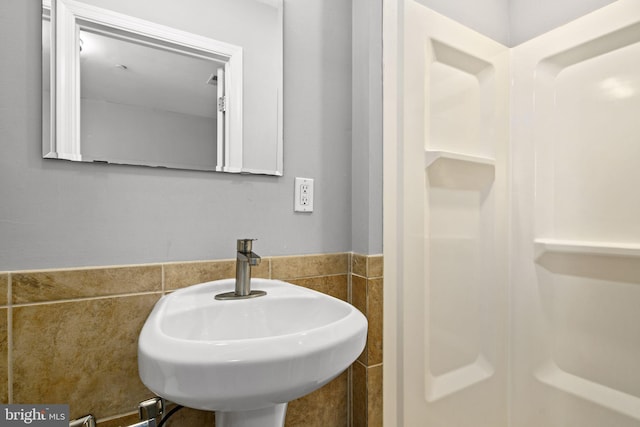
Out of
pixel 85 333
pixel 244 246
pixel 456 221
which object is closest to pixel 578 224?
pixel 456 221

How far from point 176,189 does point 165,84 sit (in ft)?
0.93

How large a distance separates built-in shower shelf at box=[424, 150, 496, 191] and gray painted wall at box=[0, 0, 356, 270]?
0.98 ft

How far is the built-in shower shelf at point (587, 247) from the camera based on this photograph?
1.01 metres

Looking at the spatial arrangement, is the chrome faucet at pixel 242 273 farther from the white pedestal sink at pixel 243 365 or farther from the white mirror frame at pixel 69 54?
the white mirror frame at pixel 69 54

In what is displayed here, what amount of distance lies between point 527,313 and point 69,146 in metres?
1.64

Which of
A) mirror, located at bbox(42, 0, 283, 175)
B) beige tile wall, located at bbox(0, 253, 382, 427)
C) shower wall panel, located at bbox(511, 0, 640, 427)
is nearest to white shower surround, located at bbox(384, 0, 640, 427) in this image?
shower wall panel, located at bbox(511, 0, 640, 427)

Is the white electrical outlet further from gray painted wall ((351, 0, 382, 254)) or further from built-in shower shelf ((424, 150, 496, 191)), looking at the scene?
built-in shower shelf ((424, 150, 496, 191))

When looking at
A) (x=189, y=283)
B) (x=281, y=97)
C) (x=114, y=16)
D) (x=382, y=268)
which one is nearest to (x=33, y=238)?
(x=189, y=283)

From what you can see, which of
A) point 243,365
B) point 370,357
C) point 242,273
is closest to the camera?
point 243,365

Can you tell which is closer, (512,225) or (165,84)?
(165,84)

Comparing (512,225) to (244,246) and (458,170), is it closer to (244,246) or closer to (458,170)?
(458,170)

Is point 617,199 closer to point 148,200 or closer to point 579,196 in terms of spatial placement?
point 579,196

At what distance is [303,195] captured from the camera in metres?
1.00

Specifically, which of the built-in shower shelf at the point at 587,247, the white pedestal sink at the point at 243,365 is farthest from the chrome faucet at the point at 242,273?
the built-in shower shelf at the point at 587,247
